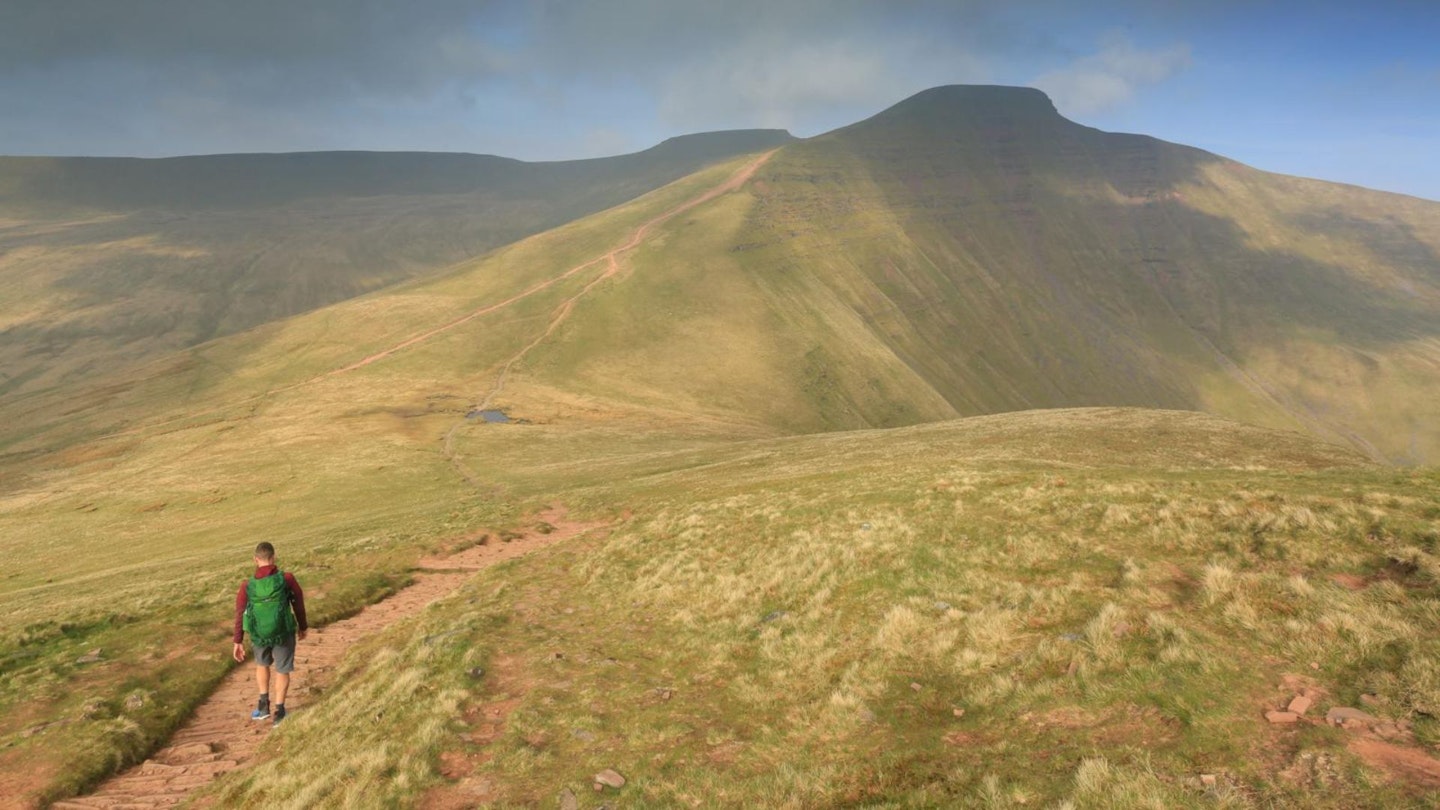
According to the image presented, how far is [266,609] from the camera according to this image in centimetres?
1509

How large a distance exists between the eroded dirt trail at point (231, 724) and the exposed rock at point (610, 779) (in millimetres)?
8763

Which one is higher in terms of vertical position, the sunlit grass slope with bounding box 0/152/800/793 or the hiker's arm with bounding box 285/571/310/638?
the hiker's arm with bounding box 285/571/310/638

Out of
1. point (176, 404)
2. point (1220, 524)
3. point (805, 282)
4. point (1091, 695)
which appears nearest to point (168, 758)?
point (1091, 695)

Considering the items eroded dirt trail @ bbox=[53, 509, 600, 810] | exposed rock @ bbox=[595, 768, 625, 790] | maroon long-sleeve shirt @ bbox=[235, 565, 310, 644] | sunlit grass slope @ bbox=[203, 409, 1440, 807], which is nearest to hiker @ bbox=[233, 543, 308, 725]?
maroon long-sleeve shirt @ bbox=[235, 565, 310, 644]

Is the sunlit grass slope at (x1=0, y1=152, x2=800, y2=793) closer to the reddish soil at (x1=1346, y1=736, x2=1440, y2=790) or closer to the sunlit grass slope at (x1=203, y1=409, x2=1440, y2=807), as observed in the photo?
the sunlit grass slope at (x1=203, y1=409, x2=1440, y2=807)

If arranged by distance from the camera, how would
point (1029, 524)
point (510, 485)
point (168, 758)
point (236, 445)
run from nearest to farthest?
point (168, 758)
point (1029, 524)
point (510, 485)
point (236, 445)

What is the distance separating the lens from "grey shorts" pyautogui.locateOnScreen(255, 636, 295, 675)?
15.5m

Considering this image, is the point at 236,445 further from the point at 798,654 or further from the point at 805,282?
the point at 805,282

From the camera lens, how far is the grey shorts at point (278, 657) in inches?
610

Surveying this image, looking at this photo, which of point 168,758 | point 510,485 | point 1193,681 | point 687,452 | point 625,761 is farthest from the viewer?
point 687,452

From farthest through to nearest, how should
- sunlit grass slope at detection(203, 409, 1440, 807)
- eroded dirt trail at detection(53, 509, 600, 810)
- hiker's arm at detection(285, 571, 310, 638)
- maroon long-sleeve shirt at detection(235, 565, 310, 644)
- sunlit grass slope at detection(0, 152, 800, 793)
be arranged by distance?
sunlit grass slope at detection(0, 152, 800, 793) → hiker's arm at detection(285, 571, 310, 638) → maroon long-sleeve shirt at detection(235, 565, 310, 644) → eroded dirt trail at detection(53, 509, 600, 810) → sunlit grass slope at detection(203, 409, 1440, 807)

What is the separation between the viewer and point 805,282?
521 ft

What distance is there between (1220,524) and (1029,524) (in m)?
4.70

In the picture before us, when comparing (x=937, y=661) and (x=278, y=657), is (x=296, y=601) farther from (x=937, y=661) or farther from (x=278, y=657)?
(x=937, y=661)
